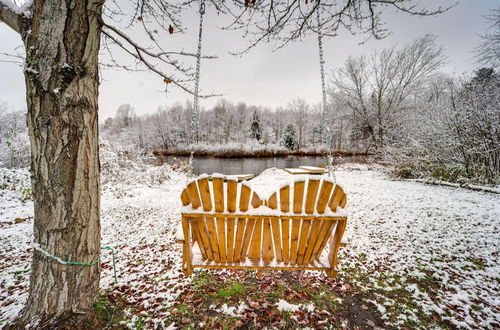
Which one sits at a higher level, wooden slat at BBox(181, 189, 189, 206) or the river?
wooden slat at BBox(181, 189, 189, 206)

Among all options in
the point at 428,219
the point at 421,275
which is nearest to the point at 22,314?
the point at 421,275

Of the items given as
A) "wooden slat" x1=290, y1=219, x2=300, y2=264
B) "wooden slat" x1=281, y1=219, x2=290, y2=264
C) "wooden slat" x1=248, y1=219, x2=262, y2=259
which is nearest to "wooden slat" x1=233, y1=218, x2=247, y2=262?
"wooden slat" x1=248, y1=219, x2=262, y2=259

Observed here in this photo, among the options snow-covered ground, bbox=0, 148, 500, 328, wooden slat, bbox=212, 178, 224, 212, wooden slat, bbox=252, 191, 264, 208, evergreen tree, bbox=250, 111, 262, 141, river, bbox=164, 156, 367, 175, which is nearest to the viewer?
wooden slat, bbox=212, 178, 224, 212

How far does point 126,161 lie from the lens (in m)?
10.7

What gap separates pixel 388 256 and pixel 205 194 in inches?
125

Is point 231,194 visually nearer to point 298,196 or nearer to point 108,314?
point 298,196

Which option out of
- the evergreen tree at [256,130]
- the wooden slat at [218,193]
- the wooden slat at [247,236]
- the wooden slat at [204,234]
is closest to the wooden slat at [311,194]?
the wooden slat at [247,236]

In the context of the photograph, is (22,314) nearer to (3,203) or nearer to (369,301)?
(369,301)

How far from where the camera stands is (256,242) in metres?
2.05

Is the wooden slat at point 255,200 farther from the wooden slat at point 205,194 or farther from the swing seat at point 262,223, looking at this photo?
the wooden slat at point 205,194

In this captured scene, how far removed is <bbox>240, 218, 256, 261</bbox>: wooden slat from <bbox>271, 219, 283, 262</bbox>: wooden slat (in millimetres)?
209

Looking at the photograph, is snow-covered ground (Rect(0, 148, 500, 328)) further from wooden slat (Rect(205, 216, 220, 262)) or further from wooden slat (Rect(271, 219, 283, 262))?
wooden slat (Rect(271, 219, 283, 262))

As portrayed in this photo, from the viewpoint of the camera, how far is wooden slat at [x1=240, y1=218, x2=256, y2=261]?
1928 millimetres

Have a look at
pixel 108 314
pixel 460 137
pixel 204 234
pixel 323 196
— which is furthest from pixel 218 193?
pixel 460 137
